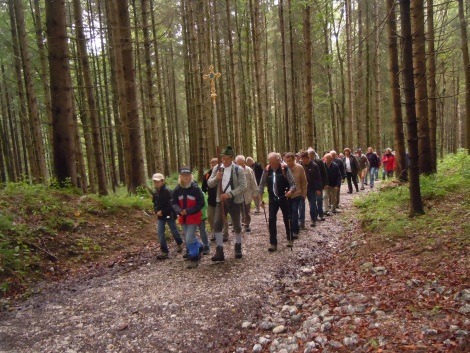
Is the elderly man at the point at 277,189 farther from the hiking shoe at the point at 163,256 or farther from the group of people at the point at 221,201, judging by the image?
the hiking shoe at the point at 163,256

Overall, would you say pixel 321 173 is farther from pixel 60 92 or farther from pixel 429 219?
pixel 60 92

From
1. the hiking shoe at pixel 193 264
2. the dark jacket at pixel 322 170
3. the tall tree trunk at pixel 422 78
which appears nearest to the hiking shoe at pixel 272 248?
the hiking shoe at pixel 193 264

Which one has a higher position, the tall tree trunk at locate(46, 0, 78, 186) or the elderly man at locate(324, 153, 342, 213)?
the tall tree trunk at locate(46, 0, 78, 186)

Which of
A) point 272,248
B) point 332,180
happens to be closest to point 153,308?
point 272,248

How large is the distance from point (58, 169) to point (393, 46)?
35.0ft

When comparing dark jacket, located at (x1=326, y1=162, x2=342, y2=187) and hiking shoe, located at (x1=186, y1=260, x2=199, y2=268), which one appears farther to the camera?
dark jacket, located at (x1=326, y1=162, x2=342, y2=187)

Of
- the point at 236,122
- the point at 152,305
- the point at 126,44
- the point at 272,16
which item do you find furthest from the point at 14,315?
the point at 272,16

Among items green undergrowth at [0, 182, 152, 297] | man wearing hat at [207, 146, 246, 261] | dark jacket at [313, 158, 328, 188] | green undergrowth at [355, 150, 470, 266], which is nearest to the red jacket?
green undergrowth at [355, 150, 470, 266]

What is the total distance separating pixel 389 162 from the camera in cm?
1906

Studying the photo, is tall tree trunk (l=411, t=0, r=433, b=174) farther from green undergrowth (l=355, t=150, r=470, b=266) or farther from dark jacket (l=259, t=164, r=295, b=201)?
dark jacket (l=259, t=164, r=295, b=201)

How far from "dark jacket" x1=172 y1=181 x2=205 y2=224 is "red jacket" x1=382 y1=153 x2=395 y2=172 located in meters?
14.8

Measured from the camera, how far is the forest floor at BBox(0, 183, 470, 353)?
3.89 m

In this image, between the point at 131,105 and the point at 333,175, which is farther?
the point at 131,105

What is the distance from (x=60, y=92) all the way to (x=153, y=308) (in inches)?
283
